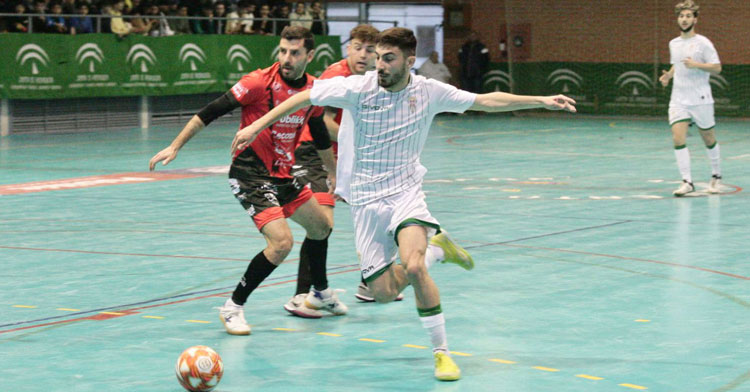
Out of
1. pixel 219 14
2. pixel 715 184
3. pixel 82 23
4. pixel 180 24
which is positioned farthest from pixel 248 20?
pixel 715 184

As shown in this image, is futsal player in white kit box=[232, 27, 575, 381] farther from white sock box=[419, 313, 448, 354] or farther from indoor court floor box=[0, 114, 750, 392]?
indoor court floor box=[0, 114, 750, 392]

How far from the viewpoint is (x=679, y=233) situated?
1195cm

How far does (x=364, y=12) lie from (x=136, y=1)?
409 inches

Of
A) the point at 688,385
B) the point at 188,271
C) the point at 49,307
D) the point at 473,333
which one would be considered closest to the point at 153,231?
the point at 188,271

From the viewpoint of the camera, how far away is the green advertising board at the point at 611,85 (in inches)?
1304

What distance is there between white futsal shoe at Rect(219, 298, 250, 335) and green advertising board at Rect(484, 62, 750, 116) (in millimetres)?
27972

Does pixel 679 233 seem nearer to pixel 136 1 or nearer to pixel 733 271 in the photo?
pixel 733 271

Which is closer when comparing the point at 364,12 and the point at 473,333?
the point at 473,333

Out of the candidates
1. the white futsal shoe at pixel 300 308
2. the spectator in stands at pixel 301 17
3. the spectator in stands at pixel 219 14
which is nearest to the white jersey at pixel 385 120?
the white futsal shoe at pixel 300 308

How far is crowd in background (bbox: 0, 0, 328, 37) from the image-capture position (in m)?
27.0

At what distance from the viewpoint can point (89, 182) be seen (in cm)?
1734

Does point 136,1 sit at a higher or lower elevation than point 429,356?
higher

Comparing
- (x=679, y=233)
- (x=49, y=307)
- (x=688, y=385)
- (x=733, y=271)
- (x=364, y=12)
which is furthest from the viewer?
(x=364, y=12)

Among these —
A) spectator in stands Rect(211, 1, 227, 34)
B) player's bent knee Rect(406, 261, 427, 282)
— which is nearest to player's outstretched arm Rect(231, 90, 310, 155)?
player's bent knee Rect(406, 261, 427, 282)
